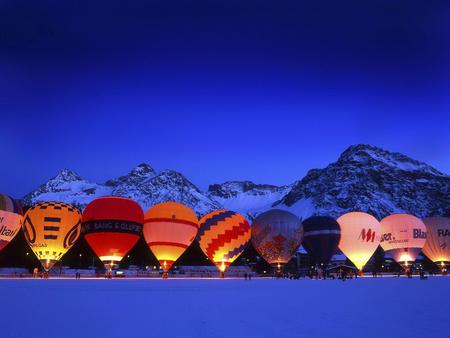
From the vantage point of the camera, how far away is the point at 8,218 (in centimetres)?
3922

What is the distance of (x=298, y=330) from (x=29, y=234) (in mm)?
33346

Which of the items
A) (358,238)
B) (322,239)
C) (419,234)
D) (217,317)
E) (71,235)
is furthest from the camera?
(419,234)

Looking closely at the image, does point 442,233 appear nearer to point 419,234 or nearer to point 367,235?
point 419,234

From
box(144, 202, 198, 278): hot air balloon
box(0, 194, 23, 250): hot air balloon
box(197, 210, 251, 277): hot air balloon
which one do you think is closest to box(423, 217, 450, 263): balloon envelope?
box(197, 210, 251, 277): hot air balloon

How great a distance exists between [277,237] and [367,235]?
11648mm

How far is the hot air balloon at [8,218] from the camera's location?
38.8 m

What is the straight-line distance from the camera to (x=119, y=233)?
38469mm

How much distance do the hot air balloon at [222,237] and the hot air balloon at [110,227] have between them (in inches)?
284

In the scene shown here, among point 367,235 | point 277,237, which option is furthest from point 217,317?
point 367,235

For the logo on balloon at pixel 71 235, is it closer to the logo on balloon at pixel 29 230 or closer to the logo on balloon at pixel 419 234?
the logo on balloon at pixel 29 230

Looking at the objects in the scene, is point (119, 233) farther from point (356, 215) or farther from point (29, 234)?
point (356, 215)

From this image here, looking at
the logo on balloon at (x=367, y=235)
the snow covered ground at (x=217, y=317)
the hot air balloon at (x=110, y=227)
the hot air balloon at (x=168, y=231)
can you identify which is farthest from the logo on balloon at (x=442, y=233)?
the snow covered ground at (x=217, y=317)

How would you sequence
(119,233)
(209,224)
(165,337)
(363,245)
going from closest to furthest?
(165,337) < (119,233) < (209,224) < (363,245)

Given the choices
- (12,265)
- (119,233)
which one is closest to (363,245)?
(119,233)
